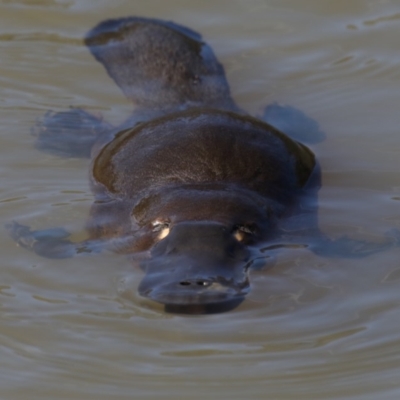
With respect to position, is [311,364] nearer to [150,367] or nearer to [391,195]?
[150,367]

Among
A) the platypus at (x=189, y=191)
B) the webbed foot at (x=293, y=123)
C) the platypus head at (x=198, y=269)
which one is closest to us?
the platypus head at (x=198, y=269)

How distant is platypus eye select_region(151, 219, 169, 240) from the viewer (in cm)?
437

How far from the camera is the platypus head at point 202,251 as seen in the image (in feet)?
12.5

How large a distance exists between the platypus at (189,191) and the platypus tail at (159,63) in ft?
0.05

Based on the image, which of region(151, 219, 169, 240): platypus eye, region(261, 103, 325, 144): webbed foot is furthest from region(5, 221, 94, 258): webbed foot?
region(261, 103, 325, 144): webbed foot

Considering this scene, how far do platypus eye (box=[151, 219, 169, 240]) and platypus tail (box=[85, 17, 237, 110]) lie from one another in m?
1.48

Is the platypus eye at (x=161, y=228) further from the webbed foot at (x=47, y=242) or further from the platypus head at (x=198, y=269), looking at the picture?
the webbed foot at (x=47, y=242)

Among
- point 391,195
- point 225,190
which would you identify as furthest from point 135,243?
point 391,195

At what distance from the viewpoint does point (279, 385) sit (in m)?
3.48

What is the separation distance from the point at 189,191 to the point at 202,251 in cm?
55

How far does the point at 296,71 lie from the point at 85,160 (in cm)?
176

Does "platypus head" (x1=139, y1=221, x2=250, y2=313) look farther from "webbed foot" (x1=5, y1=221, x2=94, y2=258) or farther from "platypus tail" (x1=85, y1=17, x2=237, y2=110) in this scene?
"platypus tail" (x1=85, y1=17, x2=237, y2=110)

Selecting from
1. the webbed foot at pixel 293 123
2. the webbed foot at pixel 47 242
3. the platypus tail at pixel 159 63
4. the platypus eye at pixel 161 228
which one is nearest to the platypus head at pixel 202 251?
the platypus eye at pixel 161 228

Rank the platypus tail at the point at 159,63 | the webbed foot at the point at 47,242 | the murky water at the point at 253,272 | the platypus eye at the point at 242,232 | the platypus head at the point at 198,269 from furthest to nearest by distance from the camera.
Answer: the platypus tail at the point at 159,63 → the webbed foot at the point at 47,242 → the platypus eye at the point at 242,232 → the platypus head at the point at 198,269 → the murky water at the point at 253,272
